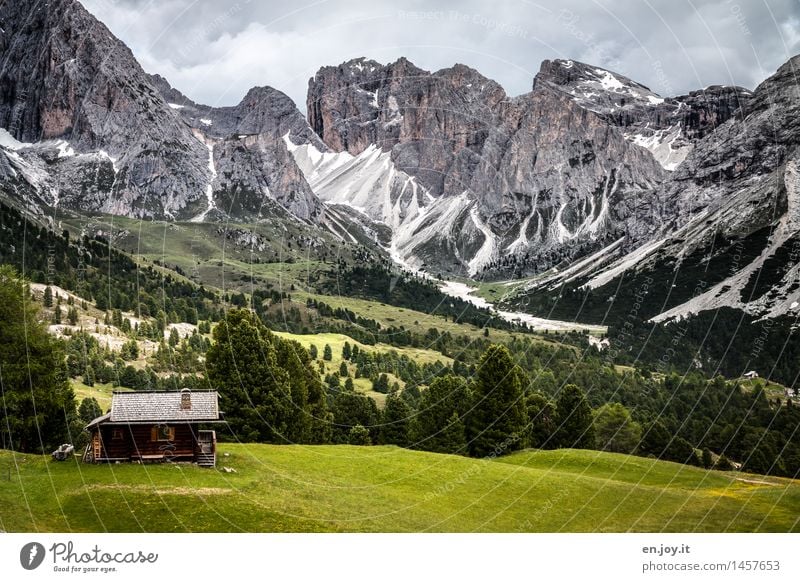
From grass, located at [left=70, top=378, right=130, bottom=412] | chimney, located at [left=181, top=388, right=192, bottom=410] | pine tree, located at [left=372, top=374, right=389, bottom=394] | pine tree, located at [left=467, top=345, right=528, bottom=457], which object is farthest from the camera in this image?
pine tree, located at [left=372, top=374, right=389, bottom=394]

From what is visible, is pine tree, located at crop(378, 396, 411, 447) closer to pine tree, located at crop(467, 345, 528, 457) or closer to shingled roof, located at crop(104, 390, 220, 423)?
pine tree, located at crop(467, 345, 528, 457)

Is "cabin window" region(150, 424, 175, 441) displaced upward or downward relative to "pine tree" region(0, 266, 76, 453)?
downward

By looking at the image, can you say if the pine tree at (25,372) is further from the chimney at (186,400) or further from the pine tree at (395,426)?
the pine tree at (395,426)

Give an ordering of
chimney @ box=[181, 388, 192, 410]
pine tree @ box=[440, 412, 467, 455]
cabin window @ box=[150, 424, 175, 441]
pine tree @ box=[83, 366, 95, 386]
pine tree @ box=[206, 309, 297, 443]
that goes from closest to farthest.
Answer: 1. cabin window @ box=[150, 424, 175, 441]
2. chimney @ box=[181, 388, 192, 410]
3. pine tree @ box=[206, 309, 297, 443]
4. pine tree @ box=[440, 412, 467, 455]
5. pine tree @ box=[83, 366, 95, 386]

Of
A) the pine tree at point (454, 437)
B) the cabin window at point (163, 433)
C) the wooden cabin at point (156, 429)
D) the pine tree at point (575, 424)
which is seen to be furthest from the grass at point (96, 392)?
the pine tree at point (575, 424)

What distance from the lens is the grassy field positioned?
2847cm

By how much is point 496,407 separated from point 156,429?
30.9 metres

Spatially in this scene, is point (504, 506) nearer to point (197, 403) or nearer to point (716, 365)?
point (197, 403)

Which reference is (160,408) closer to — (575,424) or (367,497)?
(367,497)

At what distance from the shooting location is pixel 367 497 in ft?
113

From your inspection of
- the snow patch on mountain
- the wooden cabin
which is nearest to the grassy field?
the wooden cabin

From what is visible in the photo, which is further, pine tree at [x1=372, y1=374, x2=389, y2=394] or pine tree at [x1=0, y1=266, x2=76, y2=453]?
pine tree at [x1=372, y1=374, x2=389, y2=394]

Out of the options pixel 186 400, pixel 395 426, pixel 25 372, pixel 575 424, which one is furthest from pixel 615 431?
pixel 25 372
